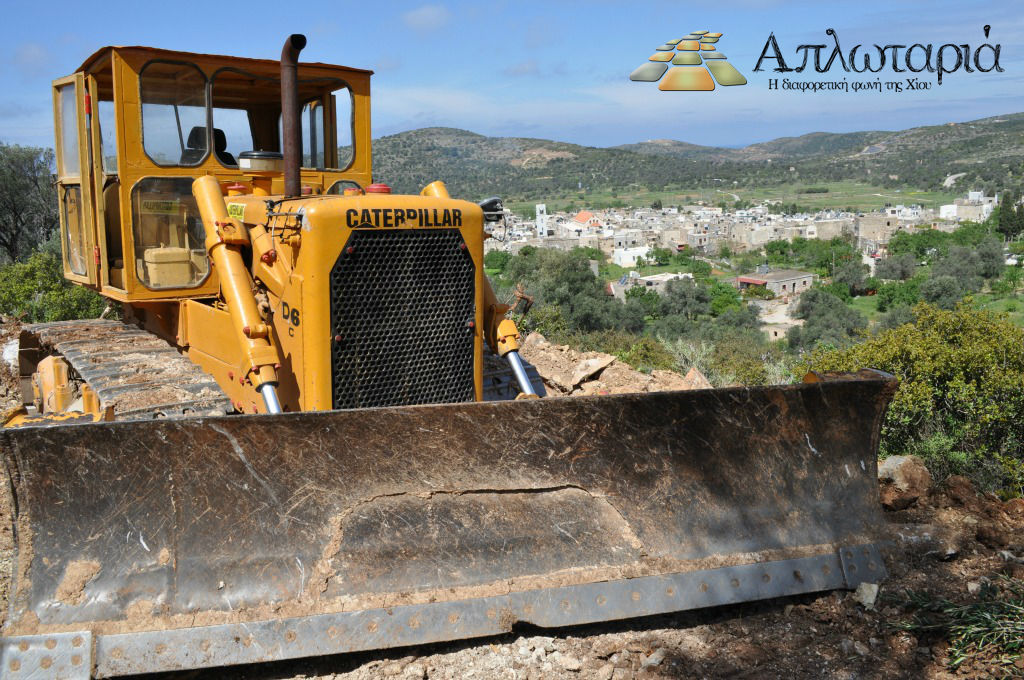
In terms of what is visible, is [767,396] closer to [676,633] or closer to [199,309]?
[676,633]

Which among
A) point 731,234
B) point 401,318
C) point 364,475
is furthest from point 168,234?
point 731,234

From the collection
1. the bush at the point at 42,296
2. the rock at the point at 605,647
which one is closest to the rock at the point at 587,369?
the rock at the point at 605,647

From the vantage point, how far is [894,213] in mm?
108188

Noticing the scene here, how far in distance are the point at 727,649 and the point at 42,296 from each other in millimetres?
17842

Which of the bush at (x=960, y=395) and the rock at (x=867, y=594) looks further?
the bush at (x=960, y=395)

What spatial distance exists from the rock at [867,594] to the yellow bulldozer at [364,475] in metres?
0.07

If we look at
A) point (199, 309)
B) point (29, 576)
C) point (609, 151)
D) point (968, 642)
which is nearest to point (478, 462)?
point (29, 576)

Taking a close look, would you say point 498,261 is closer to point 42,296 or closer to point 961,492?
point 42,296

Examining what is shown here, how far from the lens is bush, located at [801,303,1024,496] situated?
8852 millimetres

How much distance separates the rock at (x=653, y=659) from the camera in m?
3.74

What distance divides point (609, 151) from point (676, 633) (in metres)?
170

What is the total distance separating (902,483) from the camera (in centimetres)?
586

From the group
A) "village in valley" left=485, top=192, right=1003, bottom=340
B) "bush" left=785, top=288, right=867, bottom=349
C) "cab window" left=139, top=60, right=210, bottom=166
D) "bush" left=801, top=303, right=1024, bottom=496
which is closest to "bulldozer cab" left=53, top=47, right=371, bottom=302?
"cab window" left=139, top=60, right=210, bottom=166

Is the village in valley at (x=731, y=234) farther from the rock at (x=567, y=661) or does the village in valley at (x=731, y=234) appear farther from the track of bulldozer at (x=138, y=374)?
the rock at (x=567, y=661)
